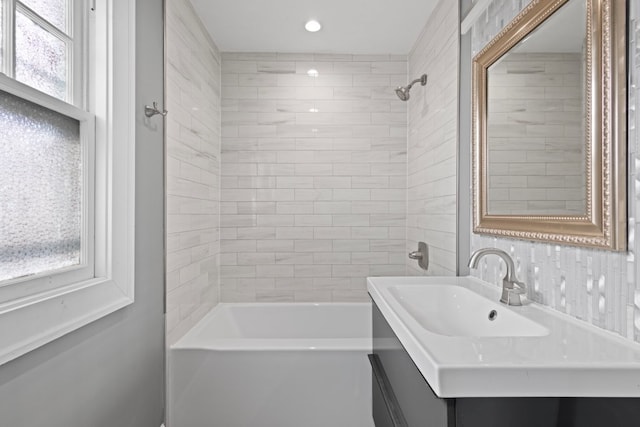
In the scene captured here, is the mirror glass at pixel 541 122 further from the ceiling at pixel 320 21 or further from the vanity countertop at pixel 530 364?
the ceiling at pixel 320 21

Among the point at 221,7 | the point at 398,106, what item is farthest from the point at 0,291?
the point at 398,106

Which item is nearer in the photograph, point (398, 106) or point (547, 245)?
point (547, 245)

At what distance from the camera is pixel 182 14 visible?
7.04 feet

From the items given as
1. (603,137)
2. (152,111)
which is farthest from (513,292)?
(152,111)

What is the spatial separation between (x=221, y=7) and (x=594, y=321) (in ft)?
7.79

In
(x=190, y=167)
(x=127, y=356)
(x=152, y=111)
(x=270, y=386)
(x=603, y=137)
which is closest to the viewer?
(x=603, y=137)

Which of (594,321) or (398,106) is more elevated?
(398,106)

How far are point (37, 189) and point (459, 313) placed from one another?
151 cm

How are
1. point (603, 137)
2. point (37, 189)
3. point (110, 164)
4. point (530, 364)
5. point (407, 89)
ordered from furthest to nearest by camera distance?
point (407, 89) → point (110, 164) → point (37, 189) → point (603, 137) → point (530, 364)

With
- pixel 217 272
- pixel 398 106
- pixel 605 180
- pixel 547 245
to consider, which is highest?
pixel 398 106

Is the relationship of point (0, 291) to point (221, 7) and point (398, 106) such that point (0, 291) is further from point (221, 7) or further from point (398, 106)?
point (398, 106)

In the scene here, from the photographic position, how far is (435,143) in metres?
2.32

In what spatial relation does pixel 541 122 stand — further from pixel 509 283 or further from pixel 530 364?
pixel 530 364

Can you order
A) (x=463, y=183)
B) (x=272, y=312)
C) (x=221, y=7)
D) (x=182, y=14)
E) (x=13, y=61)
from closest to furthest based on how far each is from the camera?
(x=13, y=61), (x=463, y=183), (x=182, y=14), (x=221, y=7), (x=272, y=312)
